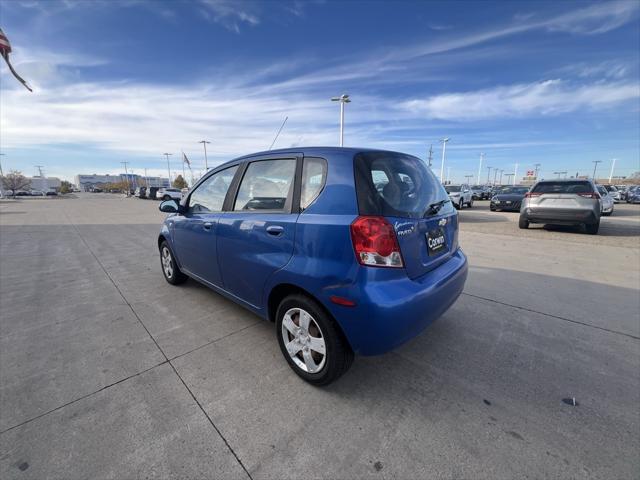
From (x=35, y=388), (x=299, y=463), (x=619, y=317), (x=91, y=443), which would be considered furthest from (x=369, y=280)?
(x=619, y=317)

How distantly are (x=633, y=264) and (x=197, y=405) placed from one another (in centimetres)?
724

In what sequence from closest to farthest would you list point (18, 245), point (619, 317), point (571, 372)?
point (571, 372) → point (619, 317) → point (18, 245)

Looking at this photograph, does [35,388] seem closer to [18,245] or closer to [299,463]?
[299,463]

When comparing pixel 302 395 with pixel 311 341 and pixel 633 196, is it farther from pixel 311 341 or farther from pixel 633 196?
pixel 633 196

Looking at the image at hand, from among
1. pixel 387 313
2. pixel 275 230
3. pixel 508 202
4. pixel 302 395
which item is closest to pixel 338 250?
pixel 387 313

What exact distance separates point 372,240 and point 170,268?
3.46m

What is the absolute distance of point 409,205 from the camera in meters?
2.08

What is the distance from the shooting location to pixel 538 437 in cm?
172

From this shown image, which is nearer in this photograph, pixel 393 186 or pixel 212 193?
pixel 393 186

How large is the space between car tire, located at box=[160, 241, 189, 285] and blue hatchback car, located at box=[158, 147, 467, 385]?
1.64 meters

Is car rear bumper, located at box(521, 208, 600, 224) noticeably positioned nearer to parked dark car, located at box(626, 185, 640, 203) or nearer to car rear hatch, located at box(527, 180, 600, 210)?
car rear hatch, located at box(527, 180, 600, 210)

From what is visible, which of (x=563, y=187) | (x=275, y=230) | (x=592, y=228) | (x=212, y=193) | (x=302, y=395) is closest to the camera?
(x=302, y=395)

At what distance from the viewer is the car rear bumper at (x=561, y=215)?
757 centimetres

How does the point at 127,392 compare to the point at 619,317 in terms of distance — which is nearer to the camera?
the point at 127,392
